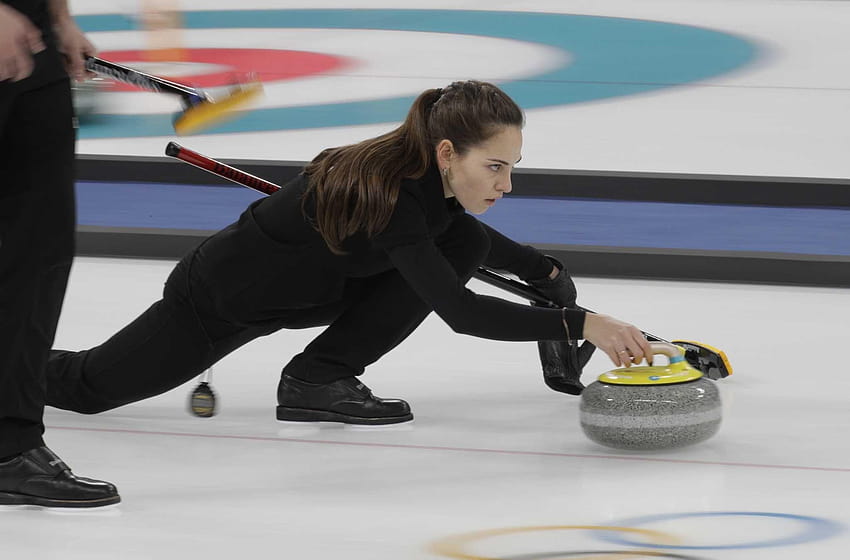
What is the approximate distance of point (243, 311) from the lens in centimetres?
251

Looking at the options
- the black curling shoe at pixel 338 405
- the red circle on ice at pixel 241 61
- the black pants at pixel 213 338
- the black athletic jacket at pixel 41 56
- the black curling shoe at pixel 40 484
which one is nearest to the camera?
the black athletic jacket at pixel 41 56

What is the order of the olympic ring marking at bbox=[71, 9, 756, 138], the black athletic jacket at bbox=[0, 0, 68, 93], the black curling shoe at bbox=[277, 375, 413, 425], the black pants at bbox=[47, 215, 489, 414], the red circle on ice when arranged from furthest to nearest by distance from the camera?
the red circle on ice → the olympic ring marking at bbox=[71, 9, 756, 138] → the black curling shoe at bbox=[277, 375, 413, 425] → the black pants at bbox=[47, 215, 489, 414] → the black athletic jacket at bbox=[0, 0, 68, 93]

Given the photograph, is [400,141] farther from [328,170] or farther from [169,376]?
[169,376]

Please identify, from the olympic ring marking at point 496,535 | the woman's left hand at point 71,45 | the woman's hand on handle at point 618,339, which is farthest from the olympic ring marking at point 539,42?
the olympic ring marking at point 496,535

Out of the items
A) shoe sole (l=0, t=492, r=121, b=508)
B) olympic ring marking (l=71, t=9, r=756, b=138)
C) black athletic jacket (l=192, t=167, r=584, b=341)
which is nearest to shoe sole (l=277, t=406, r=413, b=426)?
black athletic jacket (l=192, t=167, r=584, b=341)

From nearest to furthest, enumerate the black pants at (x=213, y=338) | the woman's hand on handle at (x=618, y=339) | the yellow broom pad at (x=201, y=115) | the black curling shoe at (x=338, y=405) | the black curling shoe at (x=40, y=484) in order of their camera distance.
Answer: the black curling shoe at (x=40, y=484)
the woman's hand on handle at (x=618, y=339)
the black pants at (x=213, y=338)
the black curling shoe at (x=338, y=405)
the yellow broom pad at (x=201, y=115)

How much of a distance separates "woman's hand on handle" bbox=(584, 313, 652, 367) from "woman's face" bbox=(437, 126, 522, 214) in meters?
0.24

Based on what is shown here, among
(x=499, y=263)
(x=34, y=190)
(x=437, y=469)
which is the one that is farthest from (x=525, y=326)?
(x=34, y=190)

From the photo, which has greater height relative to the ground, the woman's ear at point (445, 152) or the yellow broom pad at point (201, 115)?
the yellow broom pad at point (201, 115)

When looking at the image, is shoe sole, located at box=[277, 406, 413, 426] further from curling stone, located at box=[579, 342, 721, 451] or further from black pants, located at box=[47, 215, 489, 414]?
curling stone, located at box=[579, 342, 721, 451]

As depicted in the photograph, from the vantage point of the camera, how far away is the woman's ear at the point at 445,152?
235 cm

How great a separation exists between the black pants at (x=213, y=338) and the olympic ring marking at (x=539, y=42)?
9.99ft

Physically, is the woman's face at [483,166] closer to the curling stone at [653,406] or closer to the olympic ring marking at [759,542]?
the curling stone at [653,406]

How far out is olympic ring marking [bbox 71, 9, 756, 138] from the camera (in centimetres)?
590
